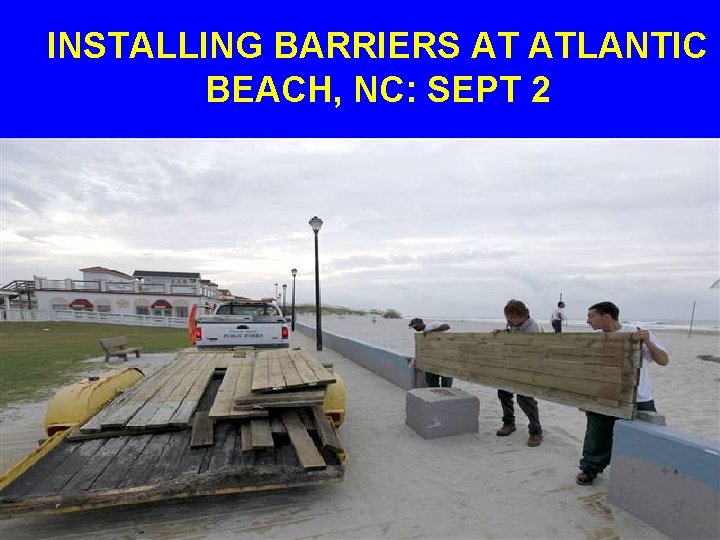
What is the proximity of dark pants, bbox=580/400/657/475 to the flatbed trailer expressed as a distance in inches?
92.7

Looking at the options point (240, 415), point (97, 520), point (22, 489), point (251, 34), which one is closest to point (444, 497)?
point (240, 415)

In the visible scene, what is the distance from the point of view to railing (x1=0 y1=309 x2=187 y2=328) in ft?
116

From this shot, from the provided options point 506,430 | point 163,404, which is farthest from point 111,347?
point 506,430

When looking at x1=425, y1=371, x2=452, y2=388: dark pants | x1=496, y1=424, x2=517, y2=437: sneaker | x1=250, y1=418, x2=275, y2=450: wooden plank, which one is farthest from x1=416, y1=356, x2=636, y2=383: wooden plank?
x1=250, y1=418, x2=275, y2=450: wooden plank

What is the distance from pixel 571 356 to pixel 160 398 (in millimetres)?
4844

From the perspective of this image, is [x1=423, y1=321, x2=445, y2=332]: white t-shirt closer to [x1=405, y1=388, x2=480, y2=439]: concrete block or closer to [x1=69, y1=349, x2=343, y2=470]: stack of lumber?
[x1=405, y1=388, x2=480, y2=439]: concrete block

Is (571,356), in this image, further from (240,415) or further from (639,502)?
(240,415)

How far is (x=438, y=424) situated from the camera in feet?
16.8

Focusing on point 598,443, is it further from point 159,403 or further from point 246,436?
point 159,403

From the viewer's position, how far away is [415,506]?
136 inches

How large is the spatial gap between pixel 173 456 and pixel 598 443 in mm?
3989

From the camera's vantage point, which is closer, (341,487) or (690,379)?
(341,487)

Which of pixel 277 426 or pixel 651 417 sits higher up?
pixel 651 417

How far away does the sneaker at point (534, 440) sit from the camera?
4812mm
